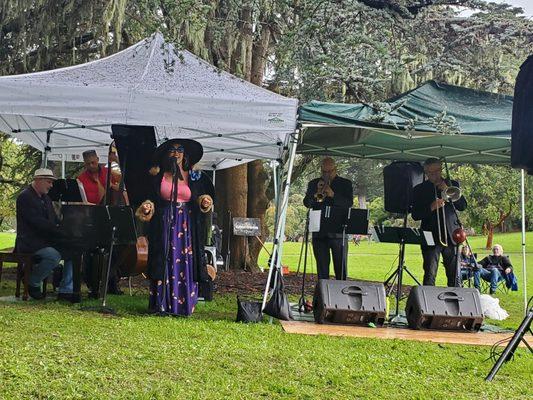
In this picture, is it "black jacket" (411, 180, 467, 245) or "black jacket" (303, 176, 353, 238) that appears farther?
"black jacket" (303, 176, 353, 238)

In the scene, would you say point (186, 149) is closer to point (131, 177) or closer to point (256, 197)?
point (131, 177)

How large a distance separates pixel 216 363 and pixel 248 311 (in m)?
2.30

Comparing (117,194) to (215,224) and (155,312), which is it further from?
(215,224)

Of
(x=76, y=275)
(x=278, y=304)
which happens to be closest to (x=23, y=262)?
(x=76, y=275)

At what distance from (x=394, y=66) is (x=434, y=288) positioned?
2.96m

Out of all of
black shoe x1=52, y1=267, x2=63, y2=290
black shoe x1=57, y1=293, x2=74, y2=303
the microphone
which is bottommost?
black shoe x1=57, y1=293, x2=74, y2=303

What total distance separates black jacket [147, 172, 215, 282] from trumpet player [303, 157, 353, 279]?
1446 millimetres

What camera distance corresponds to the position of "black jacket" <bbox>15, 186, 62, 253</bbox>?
860 centimetres

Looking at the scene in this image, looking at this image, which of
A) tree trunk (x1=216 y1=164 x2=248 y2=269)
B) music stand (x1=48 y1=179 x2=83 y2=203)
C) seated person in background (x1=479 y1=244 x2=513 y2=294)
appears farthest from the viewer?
seated person in background (x1=479 y1=244 x2=513 y2=294)

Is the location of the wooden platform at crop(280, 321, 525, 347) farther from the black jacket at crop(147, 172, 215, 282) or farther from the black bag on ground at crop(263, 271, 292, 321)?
the black jacket at crop(147, 172, 215, 282)

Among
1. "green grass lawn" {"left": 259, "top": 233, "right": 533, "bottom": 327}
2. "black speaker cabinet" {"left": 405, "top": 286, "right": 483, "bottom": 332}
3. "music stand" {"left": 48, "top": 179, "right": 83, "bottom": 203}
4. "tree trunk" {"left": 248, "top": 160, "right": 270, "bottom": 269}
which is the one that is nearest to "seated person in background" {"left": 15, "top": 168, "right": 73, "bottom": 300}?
"music stand" {"left": 48, "top": 179, "right": 83, "bottom": 203}

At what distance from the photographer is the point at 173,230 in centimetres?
786

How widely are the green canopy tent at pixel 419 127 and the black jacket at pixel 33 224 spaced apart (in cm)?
281

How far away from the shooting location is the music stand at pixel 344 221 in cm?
845
